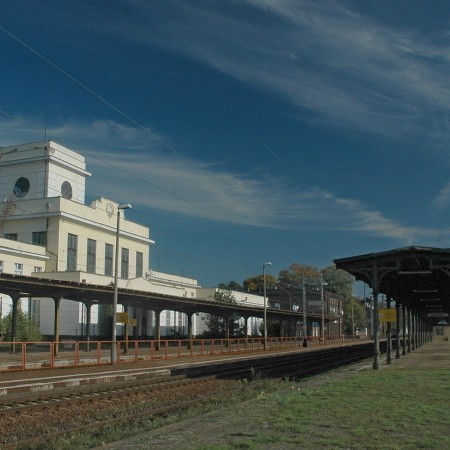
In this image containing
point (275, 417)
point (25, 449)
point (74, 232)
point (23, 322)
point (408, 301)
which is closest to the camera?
point (25, 449)

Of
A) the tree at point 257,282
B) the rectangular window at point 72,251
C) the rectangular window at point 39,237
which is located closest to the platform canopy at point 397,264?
the rectangular window at point 72,251

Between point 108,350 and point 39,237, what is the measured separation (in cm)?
2765

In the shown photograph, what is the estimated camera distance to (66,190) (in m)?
77.8

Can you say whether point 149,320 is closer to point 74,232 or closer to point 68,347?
point 74,232

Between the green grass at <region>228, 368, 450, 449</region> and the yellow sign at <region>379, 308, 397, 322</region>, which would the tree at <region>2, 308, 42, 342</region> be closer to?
the yellow sign at <region>379, 308, 397, 322</region>

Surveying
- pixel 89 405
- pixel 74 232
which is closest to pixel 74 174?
pixel 74 232

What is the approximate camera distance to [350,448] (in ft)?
30.8

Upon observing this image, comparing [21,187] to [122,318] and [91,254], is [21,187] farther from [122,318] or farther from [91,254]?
[122,318]

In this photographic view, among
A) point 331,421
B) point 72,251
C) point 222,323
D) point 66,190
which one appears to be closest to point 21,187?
point 66,190

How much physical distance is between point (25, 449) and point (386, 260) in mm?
19516

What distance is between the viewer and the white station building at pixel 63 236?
62875 millimetres

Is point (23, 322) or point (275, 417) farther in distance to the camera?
point (23, 322)

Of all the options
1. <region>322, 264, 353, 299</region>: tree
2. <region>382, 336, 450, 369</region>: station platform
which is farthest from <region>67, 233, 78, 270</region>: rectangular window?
<region>322, 264, 353, 299</region>: tree

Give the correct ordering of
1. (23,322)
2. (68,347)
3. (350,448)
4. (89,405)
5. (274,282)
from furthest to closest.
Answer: (274,282) → (68,347) → (23,322) → (89,405) → (350,448)
